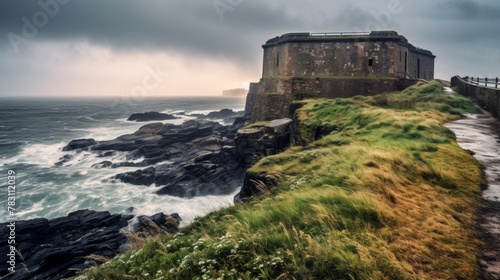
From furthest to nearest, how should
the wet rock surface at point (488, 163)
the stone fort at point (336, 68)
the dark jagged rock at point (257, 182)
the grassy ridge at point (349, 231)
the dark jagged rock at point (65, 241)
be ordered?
the stone fort at point (336, 68), the dark jagged rock at point (65, 241), the dark jagged rock at point (257, 182), the wet rock surface at point (488, 163), the grassy ridge at point (349, 231)

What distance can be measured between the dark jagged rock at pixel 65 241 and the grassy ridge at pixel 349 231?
616cm

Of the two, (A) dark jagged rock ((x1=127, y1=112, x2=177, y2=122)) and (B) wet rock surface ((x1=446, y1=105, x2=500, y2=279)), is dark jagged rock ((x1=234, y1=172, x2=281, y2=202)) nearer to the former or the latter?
(B) wet rock surface ((x1=446, y1=105, x2=500, y2=279))

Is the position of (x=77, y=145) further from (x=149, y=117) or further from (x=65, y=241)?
(x=149, y=117)

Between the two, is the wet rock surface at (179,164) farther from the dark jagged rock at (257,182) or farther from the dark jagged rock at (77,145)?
the dark jagged rock at (257,182)

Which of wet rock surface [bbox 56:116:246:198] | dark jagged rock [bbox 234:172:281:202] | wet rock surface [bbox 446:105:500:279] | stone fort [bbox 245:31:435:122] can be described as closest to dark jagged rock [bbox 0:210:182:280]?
dark jagged rock [bbox 234:172:281:202]

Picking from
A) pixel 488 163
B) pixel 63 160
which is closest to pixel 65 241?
pixel 488 163

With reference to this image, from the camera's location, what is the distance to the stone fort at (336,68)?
3177 centimetres

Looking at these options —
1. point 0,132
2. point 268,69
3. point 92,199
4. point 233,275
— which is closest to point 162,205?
point 92,199

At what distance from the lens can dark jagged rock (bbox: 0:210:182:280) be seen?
11812 mm

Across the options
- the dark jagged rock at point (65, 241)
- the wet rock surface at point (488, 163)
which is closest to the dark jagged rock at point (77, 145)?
the dark jagged rock at point (65, 241)

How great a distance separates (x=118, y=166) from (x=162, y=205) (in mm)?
11235

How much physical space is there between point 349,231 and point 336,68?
30696mm

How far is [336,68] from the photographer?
108ft

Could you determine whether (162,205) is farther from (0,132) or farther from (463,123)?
(0,132)
